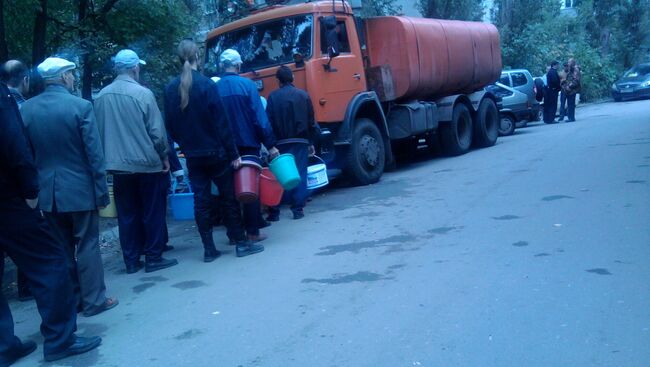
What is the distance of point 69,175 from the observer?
17.6ft

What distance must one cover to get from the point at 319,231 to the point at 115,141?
8.44ft

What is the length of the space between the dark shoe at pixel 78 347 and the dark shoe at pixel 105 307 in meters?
0.66

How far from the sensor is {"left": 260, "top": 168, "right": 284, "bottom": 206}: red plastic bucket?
23.9ft

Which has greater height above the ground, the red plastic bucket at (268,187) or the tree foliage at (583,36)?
the tree foliage at (583,36)

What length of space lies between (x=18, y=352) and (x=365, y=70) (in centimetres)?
802

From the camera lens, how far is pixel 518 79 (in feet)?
64.5

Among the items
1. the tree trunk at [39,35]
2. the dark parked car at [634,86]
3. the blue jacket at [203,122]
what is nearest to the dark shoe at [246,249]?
the blue jacket at [203,122]

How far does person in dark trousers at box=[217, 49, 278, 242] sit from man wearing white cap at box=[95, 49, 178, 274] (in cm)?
98

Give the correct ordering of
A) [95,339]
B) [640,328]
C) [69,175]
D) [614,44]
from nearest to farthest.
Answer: [640,328]
[95,339]
[69,175]
[614,44]

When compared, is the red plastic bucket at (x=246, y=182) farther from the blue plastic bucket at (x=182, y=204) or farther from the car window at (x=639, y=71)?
the car window at (x=639, y=71)

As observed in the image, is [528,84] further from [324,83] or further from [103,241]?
[103,241]

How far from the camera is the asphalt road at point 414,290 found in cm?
438

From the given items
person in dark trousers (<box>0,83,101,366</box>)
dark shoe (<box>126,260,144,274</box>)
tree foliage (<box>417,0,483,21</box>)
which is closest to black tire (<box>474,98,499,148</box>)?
tree foliage (<box>417,0,483,21</box>)

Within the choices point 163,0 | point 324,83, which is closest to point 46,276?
point 324,83
